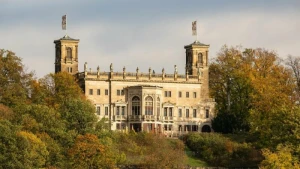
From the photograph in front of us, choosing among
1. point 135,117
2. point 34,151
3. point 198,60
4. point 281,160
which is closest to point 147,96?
point 135,117

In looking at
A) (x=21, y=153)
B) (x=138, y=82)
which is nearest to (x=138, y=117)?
(x=138, y=82)

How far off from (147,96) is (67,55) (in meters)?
10.4

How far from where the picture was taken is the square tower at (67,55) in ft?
456

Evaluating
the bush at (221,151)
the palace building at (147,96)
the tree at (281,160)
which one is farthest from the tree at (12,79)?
the tree at (281,160)

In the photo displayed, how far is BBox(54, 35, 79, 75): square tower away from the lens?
139125mm

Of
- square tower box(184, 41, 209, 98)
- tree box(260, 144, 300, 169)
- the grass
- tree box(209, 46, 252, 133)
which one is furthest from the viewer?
Answer: square tower box(184, 41, 209, 98)

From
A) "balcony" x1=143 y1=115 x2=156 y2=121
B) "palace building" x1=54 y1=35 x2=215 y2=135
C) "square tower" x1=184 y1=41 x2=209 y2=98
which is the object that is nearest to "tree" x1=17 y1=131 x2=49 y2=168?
"palace building" x1=54 y1=35 x2=215 y2=135

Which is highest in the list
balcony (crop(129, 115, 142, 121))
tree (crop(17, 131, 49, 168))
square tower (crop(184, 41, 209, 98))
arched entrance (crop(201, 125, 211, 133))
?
square tower (crop(184, 41, 209, 98))

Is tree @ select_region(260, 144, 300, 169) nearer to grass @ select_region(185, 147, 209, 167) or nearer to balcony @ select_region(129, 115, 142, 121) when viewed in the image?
grass @ select_region(185, 147, 209, 167)

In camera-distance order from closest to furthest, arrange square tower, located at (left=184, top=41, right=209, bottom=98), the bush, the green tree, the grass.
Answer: the green tree
the grass
the bush
square tower, located at (left=184, top=41, right=209, bottom=98)

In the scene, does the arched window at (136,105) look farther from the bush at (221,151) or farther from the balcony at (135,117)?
the bush at (221,151)

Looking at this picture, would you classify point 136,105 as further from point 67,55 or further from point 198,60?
point 198,60

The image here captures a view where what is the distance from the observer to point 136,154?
12050 centimetres

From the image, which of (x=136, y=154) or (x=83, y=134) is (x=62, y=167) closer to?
(x=83, y=134)
